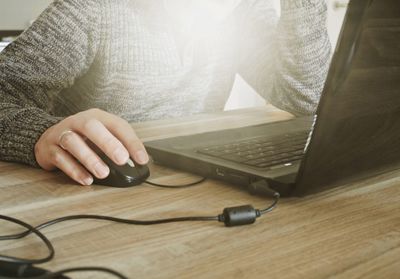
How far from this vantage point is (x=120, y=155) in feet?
1.89

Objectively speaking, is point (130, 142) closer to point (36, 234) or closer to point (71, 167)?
point (71, 167)

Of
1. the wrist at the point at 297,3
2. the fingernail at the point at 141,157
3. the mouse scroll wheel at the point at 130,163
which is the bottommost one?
the mouse scroll wheel at the point at 130,163

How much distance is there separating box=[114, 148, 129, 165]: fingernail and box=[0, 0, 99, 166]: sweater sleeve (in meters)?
0.22

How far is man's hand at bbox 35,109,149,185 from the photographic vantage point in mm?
574

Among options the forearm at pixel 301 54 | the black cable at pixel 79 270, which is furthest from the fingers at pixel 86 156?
the forearm at pixel 301 54

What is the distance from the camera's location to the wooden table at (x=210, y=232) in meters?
0.37

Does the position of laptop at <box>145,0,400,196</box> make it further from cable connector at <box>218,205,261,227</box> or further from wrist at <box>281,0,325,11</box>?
wrist at <box>281,0,325,11</box>

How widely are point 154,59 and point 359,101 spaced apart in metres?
0.77

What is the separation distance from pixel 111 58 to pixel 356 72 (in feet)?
2.49

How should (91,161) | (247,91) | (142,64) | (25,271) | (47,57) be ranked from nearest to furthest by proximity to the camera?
(25,271)
(91,161)
(47,57)
(142,64)
(247,91)

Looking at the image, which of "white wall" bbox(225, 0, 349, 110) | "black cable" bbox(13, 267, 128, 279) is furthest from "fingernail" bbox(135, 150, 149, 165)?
"white wall" bbox(225, 0, 349, 110)

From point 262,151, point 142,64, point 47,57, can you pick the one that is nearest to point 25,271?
point 262,151

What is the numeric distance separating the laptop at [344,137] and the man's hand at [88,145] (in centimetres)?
8

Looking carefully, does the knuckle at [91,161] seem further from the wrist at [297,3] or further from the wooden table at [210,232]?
the wrist at [297,3]
